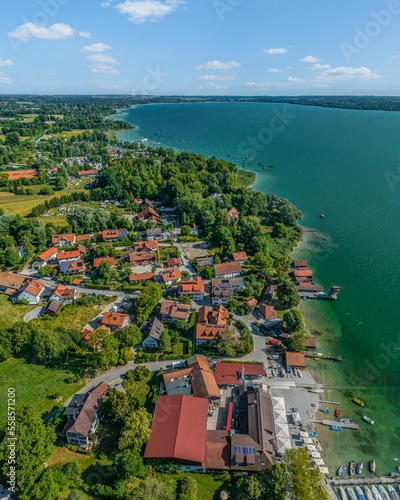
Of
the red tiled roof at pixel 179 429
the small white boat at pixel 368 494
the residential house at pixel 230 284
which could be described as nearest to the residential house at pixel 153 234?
the residential house at pixel 230 284

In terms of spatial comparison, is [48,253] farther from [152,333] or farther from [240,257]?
[240,257]

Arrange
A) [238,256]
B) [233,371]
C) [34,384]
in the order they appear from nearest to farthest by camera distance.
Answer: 1. [34,384]
2. [233,371]
3. [238,256]

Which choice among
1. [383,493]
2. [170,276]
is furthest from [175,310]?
[383,493]

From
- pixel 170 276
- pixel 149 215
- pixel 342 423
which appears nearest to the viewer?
pixel 342 423

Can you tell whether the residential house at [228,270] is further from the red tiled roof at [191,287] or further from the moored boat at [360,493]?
the moored boat at [360,493]

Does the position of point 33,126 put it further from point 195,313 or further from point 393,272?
point 393,272

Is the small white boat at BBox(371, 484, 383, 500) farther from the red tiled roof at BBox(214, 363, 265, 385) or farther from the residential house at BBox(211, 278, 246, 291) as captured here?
the residential house at BBox(211, 278, 246, 291)
